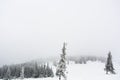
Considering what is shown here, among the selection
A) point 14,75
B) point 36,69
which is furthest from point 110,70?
point 14,75

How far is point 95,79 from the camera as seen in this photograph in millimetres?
59000

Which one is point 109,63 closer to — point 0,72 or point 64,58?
point 64,58

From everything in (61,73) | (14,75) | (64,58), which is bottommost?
(14,75)

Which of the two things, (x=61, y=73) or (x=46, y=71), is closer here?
(x=61, y=73)

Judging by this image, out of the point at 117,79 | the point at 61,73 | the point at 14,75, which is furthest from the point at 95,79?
the point at 14,75

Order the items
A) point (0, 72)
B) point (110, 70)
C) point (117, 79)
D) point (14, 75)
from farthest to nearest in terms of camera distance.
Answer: point (0, 72), point (14, 75), point (110, 70), point (117, 79)

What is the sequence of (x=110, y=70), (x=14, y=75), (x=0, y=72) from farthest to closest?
(x=0, y=72) → (x=14, y=75) → (x=110, y=70)

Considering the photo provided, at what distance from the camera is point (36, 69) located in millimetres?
111500

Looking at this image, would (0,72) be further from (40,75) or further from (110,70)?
(110,70)

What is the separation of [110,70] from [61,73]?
36.5 metres

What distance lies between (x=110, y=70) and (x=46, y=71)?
127ft

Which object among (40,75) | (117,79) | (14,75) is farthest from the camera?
(14,75)

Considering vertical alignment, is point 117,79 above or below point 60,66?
below

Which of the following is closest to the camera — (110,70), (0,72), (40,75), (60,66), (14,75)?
(60,66)
